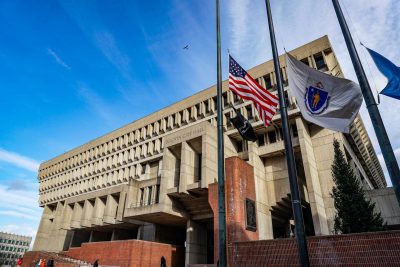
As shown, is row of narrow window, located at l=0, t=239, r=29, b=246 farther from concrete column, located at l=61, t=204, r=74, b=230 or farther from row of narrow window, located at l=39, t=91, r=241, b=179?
concrete column, located at l=61, t=204, r=74, b=230

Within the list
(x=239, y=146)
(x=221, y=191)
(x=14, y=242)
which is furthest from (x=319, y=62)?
(x=14, y=242)

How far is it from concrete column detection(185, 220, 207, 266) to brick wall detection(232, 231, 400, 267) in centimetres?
1635

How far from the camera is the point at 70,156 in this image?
61531 millimetres

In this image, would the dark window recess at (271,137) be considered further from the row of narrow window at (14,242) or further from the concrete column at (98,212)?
the row of narrow window at (14,242)

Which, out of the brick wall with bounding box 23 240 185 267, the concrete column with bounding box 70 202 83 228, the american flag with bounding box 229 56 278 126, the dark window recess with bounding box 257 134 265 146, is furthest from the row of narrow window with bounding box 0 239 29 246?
the american flag with bounding box 229 56 278 126

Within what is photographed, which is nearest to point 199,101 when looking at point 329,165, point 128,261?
point 329,165

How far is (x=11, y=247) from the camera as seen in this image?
122m

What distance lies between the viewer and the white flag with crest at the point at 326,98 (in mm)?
8484

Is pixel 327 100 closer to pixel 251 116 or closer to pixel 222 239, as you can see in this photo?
pixel 222 239

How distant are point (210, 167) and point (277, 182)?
8264 mm

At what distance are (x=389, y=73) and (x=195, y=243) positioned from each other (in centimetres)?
2763

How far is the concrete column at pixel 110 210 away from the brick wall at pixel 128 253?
8.70 m

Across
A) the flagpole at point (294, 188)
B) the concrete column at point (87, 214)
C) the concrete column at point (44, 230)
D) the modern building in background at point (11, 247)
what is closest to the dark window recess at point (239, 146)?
the concrete column at point (87, 214)

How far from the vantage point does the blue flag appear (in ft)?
26.6
